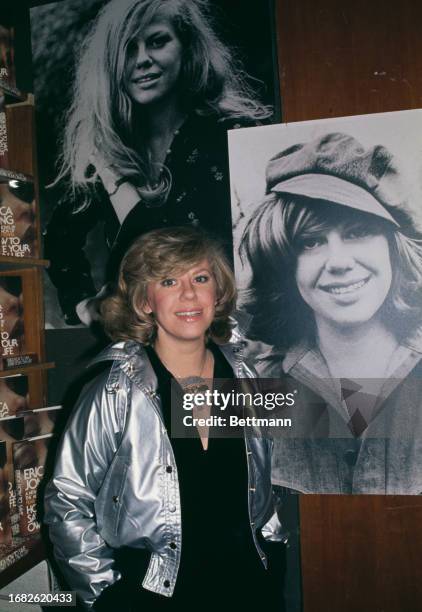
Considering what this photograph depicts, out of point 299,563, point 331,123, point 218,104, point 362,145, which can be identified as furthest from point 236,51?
point 299,563

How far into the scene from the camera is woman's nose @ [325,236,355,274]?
164 centimetres

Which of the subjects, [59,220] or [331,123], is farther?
[59,220]

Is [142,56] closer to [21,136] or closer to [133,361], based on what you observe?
[21,136]

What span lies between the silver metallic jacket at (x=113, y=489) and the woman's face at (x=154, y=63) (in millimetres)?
1043

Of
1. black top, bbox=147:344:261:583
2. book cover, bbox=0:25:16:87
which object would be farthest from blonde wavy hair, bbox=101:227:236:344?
book cover, bbox=0:25:16:87

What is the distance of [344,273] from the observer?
1641mm

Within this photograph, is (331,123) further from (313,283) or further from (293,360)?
(293,360)

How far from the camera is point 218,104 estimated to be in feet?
5.74

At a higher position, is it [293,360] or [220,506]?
[293,360]

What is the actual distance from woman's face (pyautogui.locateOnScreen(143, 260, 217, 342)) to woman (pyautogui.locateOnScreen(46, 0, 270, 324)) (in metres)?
0.23

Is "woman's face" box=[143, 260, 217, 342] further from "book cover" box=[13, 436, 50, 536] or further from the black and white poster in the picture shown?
"book cover" box=[13, 436, 50, 536]

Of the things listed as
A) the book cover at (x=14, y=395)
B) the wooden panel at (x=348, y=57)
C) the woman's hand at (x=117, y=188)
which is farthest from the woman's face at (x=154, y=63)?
the book cover at (x=14, y=395)

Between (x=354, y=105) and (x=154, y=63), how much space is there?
748 mm

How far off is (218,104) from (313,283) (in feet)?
2.41
